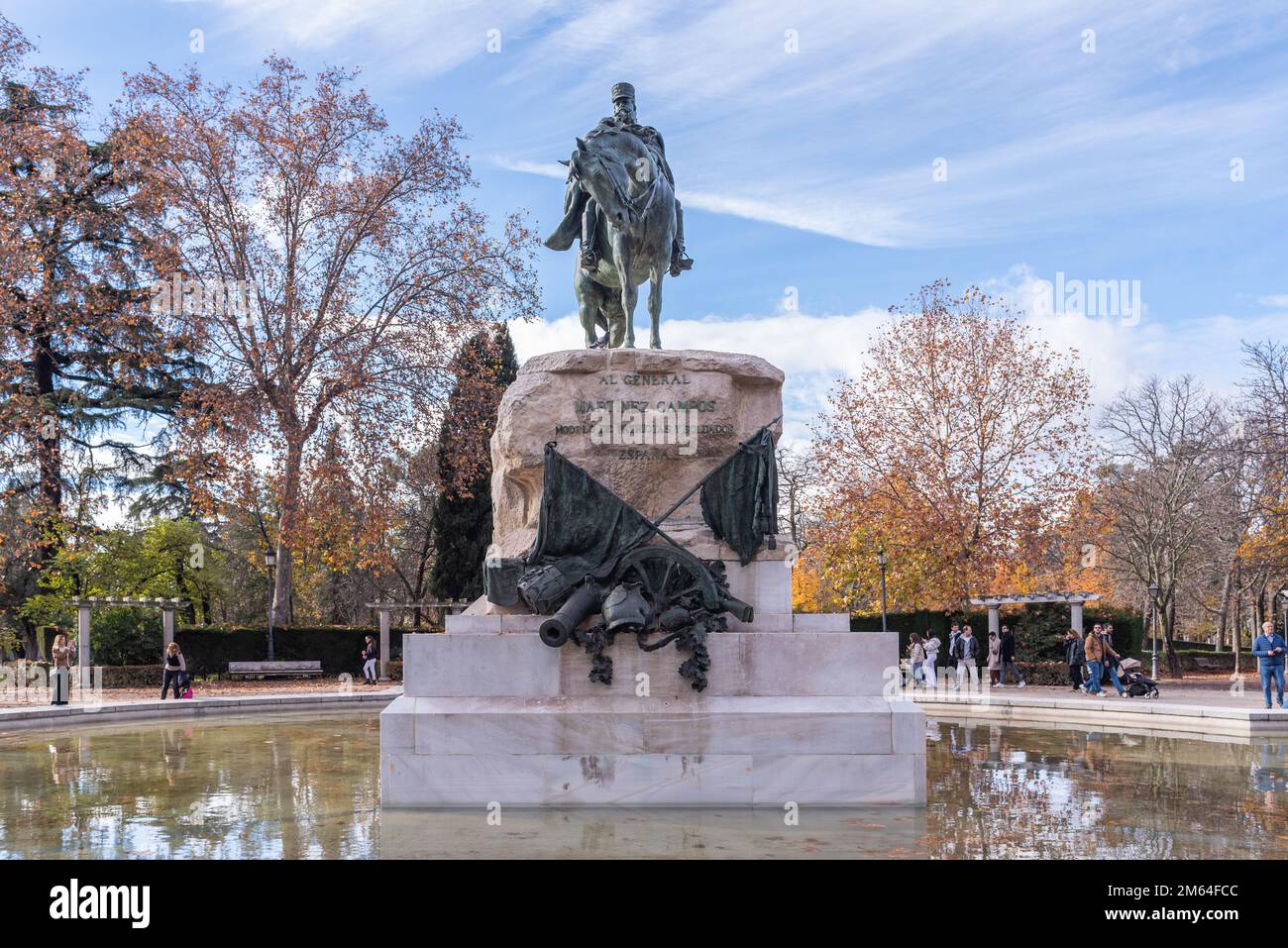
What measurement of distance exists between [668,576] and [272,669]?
68.0ft

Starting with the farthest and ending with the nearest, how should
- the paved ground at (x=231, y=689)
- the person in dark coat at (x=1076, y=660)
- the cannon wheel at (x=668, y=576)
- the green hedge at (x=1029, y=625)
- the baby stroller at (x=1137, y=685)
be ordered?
the green hedge at (x=1029, y=625)
the person in dark coat at (x=1076, y=660)
the paved ground at (x=231, y=689)
the baby stroller at (x=1137, y=685)
the cannon wheel at (x=668, y=576)

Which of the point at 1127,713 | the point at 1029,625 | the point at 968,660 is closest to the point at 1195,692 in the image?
the point at 1029,625

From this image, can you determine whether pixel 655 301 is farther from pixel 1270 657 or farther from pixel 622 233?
pixel 1270 657

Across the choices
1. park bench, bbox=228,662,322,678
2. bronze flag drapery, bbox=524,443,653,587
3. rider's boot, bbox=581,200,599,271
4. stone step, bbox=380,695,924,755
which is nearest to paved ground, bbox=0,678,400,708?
park bench, bbox=228,662,322,678

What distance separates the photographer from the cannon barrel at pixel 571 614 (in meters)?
8.20

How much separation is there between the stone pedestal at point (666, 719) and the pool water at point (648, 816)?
26cm

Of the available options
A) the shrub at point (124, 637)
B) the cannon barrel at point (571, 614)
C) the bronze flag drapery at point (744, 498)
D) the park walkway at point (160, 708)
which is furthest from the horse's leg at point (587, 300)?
the shrub at point (124, 637)

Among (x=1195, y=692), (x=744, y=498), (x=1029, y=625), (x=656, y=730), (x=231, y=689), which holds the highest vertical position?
(x=744, y=498)

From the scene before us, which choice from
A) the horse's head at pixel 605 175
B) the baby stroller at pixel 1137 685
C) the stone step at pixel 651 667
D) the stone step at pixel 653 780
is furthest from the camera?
the baby stroller at pixel 1137 685

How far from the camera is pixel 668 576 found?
8617 mm

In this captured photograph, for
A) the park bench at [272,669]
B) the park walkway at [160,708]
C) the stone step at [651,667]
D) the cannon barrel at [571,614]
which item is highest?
the cannon barrel at [571,614]

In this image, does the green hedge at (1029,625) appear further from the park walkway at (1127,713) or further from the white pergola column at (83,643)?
the white pergola column at (83,643)
